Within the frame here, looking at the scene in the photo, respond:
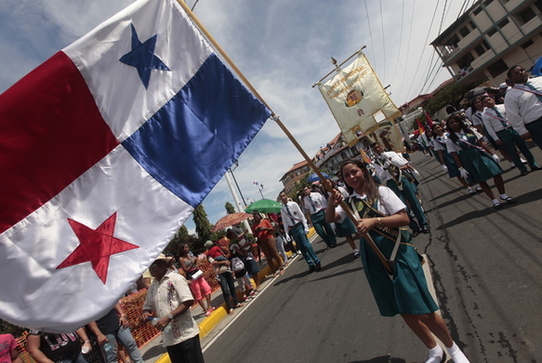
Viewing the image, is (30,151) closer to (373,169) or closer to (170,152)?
(170,152)

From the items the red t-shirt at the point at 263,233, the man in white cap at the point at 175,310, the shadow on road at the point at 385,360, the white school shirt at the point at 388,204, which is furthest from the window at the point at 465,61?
the man in white cap at the point at 175,310

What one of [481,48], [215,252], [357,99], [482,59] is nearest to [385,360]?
[215,252]

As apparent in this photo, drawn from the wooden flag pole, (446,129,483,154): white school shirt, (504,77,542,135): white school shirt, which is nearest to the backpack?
the wooden flag pole

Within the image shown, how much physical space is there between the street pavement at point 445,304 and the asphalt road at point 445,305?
0.5 inches

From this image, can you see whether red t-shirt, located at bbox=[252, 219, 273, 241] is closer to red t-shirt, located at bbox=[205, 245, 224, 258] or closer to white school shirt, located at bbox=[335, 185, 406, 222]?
red t-shirt, located at bbox=[205, 245, 224, 258]

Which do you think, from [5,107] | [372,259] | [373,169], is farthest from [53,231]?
[373,169]

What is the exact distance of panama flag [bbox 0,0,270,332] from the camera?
2.03 meters

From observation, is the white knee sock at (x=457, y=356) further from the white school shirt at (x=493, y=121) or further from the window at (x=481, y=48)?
the window at (x=481, y=48)

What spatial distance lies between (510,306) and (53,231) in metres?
3.95

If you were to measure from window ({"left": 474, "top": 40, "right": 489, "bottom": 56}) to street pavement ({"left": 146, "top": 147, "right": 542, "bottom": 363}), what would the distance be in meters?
36.0

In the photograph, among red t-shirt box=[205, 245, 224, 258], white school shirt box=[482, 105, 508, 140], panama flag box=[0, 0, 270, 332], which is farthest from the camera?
red t-shirt box=[205, 245, 224, 258]

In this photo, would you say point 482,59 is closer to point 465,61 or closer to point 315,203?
point 465,61

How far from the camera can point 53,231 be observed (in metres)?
2.13

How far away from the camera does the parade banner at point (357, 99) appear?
14.6m
